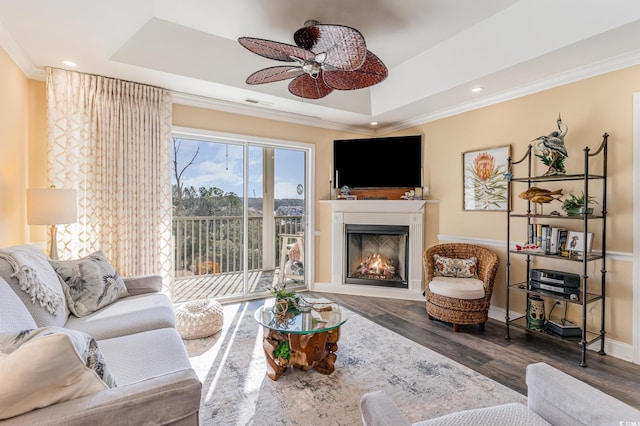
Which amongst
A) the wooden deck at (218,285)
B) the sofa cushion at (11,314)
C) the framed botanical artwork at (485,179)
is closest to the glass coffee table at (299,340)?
the sofa cushion at (11,314)

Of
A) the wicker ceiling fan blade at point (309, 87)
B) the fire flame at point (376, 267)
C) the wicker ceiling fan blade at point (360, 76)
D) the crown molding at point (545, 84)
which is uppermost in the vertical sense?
the crown molding at point (545, 84)

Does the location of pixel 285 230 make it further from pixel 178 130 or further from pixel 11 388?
pixel 11 388

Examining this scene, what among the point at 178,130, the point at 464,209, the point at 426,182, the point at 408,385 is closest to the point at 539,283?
the point at 464,209

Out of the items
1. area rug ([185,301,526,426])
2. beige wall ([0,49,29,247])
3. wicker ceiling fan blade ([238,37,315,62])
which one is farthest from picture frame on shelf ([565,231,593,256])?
beige wall ([0,49,29,247])

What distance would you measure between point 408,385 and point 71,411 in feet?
6.56

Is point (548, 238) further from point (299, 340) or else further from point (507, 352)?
point (299, 340)

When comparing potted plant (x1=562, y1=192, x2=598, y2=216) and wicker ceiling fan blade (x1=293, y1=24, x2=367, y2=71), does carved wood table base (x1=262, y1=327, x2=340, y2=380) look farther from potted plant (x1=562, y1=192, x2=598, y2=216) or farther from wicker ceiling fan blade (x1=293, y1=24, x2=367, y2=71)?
potted plant (x1=562, y1=192, x2=598, y2=216)

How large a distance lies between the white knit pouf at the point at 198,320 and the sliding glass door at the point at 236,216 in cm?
100

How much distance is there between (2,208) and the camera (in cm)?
252

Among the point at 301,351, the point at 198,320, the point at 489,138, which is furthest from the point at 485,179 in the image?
the point at 198,320

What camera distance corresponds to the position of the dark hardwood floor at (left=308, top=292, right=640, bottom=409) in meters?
2.30

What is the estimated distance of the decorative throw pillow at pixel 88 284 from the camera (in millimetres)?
2227

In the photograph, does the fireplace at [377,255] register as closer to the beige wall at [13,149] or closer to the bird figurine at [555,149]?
the bird figurine at [555,149]

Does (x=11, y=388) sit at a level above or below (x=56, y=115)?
below
